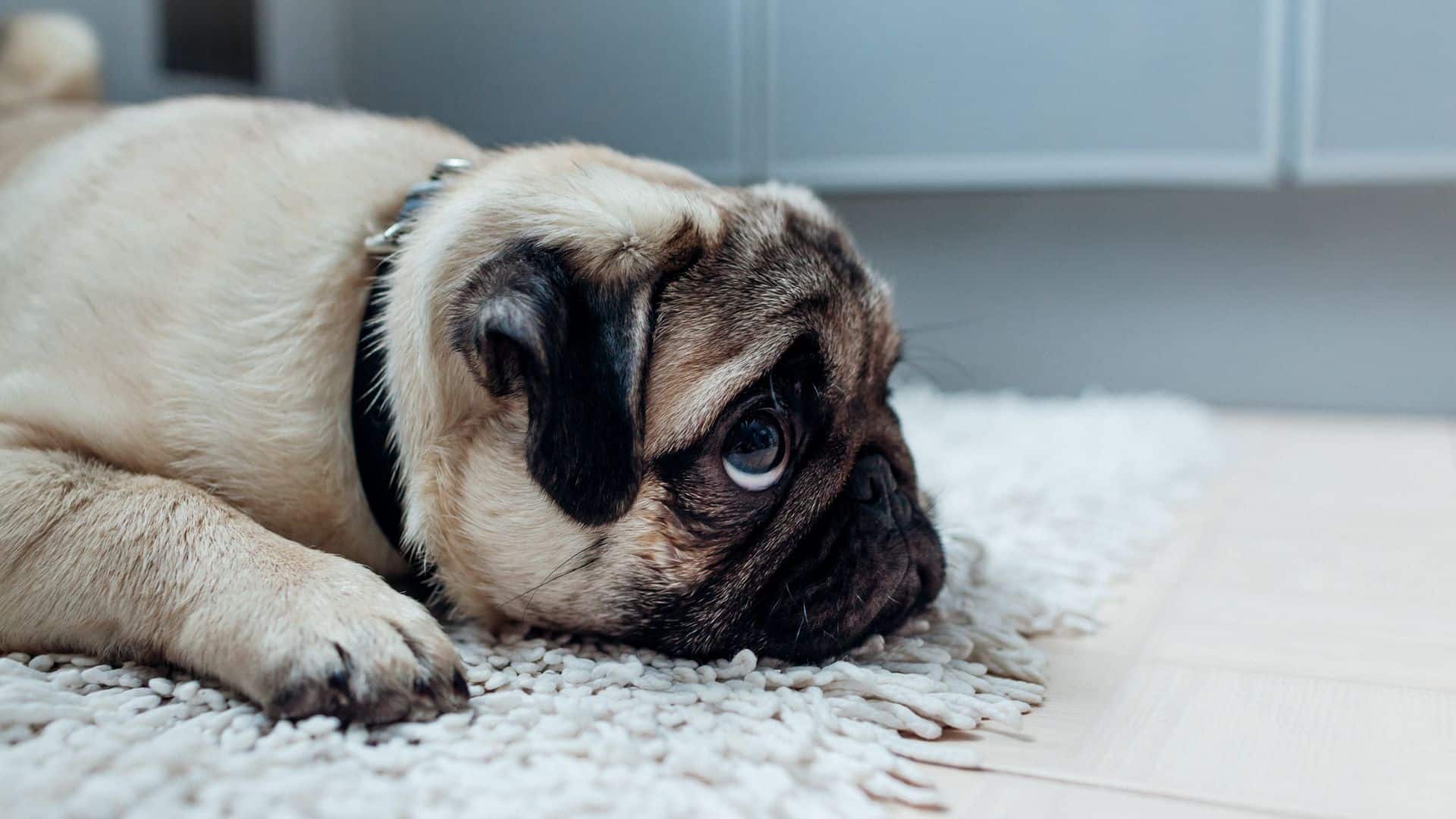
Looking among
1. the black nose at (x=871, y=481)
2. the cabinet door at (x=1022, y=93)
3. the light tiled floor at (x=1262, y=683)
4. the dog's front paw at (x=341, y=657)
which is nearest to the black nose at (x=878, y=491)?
the black nose at (x=871, y=481)

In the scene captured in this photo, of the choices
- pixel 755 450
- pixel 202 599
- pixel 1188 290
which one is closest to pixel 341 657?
pixel 202 599

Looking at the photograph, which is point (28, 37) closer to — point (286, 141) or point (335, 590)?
point (286, 141)

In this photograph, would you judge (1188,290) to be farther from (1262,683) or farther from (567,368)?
(567,368)

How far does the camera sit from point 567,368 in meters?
1.51

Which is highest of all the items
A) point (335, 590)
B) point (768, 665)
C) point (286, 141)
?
point (286, 141)

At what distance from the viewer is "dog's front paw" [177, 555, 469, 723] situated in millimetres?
1380

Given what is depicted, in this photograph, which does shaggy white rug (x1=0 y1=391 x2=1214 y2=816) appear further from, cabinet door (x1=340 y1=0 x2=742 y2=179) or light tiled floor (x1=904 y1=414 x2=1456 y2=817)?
cabinet door (x1=340 y1=0 x2=742 y2=179)

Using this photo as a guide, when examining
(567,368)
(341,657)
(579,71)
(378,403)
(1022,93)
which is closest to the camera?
(341,657)

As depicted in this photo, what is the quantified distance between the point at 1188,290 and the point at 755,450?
3.36 meters

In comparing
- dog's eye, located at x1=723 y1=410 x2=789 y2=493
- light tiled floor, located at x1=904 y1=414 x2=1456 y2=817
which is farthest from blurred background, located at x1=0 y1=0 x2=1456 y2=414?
dog's eye, located at x1=723 y1=410 x2=789 y2=493

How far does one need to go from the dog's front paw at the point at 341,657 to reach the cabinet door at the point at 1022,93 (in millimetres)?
3160

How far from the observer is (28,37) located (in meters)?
3.59

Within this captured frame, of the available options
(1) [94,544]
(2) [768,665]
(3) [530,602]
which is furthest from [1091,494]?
(1) [94,544]

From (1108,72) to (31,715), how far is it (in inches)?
145
